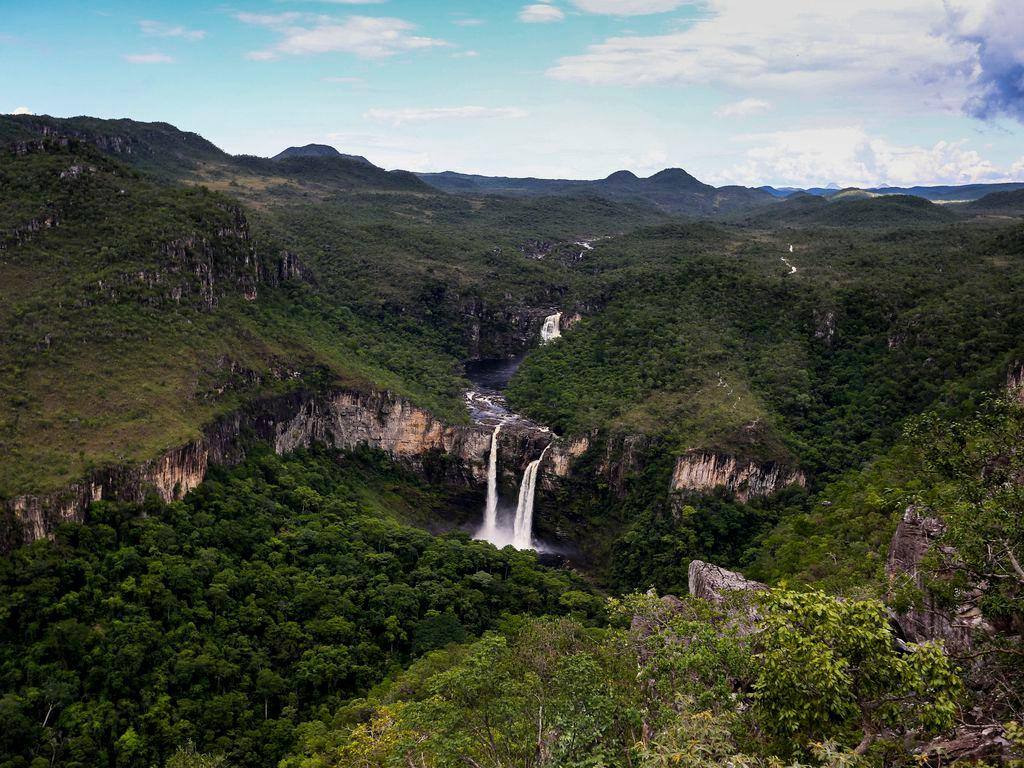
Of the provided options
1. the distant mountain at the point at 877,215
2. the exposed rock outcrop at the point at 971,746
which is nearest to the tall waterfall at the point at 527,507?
the exposed rock outcrop at the point at 971,746

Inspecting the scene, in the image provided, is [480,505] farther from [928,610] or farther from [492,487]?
[928,610]

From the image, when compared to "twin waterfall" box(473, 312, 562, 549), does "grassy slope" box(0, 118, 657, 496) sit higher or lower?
higher

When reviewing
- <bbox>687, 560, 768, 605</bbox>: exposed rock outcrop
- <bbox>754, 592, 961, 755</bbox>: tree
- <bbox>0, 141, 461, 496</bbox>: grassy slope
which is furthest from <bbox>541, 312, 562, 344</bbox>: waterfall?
<bbox>754, 592, 961, 755</bbox>: tree

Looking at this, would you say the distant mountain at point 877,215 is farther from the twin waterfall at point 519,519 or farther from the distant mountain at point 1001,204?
the twin waterfall at point 519,519

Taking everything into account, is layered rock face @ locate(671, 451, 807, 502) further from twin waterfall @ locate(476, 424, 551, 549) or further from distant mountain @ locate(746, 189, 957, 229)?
distant mountain @ locate(746, 189, 957, 229)

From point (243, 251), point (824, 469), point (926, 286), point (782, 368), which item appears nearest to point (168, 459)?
point (243, 251)

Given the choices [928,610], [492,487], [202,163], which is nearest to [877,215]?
[492,487]

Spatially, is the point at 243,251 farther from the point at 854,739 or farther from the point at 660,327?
the point at 854,739

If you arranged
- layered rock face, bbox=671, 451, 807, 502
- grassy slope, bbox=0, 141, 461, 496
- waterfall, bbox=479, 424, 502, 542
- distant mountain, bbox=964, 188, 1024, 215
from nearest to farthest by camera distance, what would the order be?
grassy slope, bbox=0, 141, 461, 496 → layered rock face, bbox=671, 451, 807, 502 → waterfall, bbox=479, 424, 502, 542 → distant mountain, bbox=964, 188, 1024, 215
